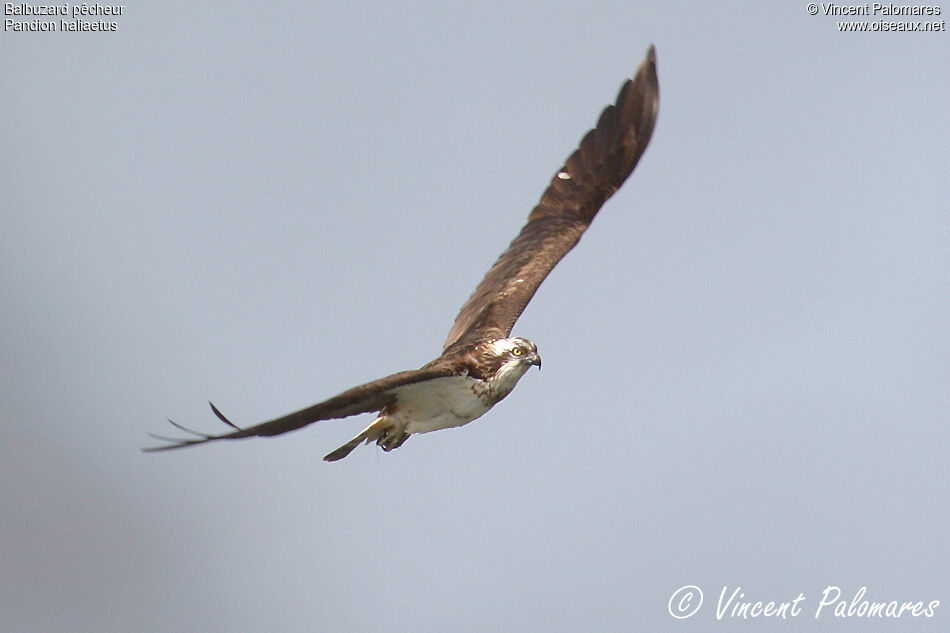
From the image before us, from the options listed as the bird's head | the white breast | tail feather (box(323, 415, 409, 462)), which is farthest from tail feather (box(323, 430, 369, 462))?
the bird's head

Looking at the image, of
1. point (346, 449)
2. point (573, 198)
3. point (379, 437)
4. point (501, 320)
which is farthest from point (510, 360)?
point (573, 198)

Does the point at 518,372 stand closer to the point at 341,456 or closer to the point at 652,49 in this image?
the point at 341,456

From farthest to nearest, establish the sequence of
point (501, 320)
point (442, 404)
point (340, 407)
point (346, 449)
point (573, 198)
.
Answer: point (573, 198), point (501, 320), point (346, 449), point (442, 404), point (340, 407)

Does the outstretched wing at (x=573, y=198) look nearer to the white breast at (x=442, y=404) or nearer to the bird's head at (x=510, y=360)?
the bird's head at (x=510, y=360)

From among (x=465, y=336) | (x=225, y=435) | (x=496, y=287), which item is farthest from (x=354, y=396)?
(x=496, y=287)

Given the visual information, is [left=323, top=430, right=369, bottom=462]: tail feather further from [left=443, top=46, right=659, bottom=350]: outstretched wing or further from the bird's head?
[left=443, top=46, right=659, bottom=350]: outstretched wing

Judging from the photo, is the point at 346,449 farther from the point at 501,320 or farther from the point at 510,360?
the point at 501,320
